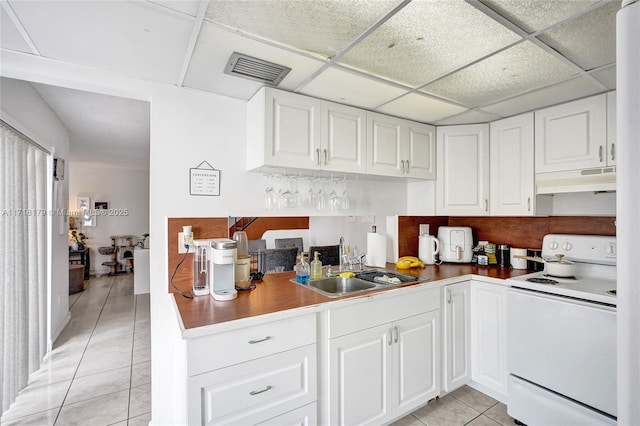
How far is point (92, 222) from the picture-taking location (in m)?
6.75

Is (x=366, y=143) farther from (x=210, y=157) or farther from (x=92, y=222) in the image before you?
(x=92, y=222)

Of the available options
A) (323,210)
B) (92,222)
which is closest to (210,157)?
(323,210)

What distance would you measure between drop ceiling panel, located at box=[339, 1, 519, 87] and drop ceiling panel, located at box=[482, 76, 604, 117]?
76cm

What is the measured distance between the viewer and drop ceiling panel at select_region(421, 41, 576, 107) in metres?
1.55

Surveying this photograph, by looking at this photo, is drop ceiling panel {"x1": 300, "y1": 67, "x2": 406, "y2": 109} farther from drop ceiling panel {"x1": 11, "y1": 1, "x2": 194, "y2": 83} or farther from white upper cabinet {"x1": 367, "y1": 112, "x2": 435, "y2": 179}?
drop ceiling panel {"x1": 11, "y1": 1, "x2": 194, "y2": 83}

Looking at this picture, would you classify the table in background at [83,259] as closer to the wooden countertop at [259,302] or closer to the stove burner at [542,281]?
the wooden countertop at [259,302]

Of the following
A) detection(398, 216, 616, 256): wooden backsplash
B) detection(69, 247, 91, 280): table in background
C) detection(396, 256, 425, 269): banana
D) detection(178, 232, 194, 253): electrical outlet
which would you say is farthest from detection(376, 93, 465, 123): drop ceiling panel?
detection(69, 247, 91, 280): table in background

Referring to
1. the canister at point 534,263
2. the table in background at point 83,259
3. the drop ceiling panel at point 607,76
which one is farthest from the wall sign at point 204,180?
the table in background at point 83,259

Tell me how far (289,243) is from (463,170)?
1700mm

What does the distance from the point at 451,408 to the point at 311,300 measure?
1422 millimetres

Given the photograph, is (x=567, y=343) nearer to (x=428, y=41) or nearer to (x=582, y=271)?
(x=582, y=271)

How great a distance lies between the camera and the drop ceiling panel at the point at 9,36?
1.24 m

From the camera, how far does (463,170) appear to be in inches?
103

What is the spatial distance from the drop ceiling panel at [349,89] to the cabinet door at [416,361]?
152 cm
